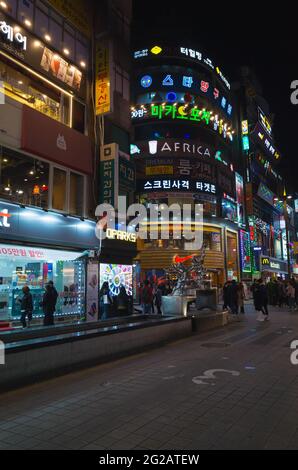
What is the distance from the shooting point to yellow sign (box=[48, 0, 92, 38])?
16.1 metres

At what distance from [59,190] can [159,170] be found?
21694mm

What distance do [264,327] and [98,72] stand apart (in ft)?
43.9

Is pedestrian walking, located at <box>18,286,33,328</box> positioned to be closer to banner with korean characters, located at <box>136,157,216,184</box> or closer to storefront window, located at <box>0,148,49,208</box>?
storefront window, located at <box>0,148,49,208</box>

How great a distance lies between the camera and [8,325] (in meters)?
12.9

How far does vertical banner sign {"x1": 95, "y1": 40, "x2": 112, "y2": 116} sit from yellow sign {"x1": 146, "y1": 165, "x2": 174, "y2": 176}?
62.5 feet

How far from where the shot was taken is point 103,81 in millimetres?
17266

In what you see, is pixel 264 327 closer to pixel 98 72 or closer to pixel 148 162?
pixel 98 72

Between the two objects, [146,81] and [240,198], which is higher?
[146,81]

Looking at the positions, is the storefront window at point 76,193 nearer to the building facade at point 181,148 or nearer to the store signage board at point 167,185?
the building facade at point 181,148

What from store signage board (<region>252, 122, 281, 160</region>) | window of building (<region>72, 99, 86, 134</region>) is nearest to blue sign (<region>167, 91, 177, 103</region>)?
store signage board (<region>252, 122, 281, 160</region>)

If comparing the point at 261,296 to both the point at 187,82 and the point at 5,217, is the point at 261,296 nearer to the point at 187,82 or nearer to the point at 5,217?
the point at 5,217

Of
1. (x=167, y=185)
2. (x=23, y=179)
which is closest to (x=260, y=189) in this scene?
(x=167, y=185)

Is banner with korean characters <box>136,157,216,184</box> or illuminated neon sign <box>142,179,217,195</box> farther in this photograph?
banner with korean characters <box>136,157,216,184</box>
